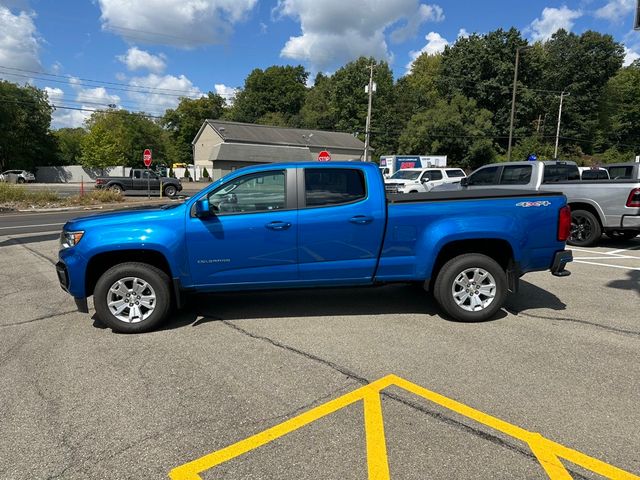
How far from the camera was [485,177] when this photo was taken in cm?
1152

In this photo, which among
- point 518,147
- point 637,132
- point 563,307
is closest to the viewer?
Answer: point 563,307

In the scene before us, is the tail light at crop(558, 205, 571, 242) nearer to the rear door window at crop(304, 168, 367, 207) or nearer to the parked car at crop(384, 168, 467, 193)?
the rear door window at crop(304, 168, 367, 207)

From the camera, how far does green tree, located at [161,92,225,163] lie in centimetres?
8331

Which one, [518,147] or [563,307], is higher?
[518,147]

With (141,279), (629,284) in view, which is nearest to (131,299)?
(141,279)

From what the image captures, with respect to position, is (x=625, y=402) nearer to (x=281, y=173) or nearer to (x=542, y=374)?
(x=542, y=374)

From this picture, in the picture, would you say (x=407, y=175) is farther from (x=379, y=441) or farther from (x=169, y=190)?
(x=379, y=441)

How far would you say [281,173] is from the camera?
4.89 meters

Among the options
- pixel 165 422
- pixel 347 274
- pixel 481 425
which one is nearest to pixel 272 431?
pixel 165 422

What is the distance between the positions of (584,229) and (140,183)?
26579 millimetres

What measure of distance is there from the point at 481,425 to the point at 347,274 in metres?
2.24

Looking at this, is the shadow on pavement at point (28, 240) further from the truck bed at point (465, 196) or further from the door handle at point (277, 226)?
the truck bed at point (465, 196)

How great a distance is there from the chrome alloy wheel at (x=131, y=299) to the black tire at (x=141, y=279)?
2 cm

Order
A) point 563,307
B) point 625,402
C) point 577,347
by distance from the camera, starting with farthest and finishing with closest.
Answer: point 563,307 < point 577,347 < point 625,402
